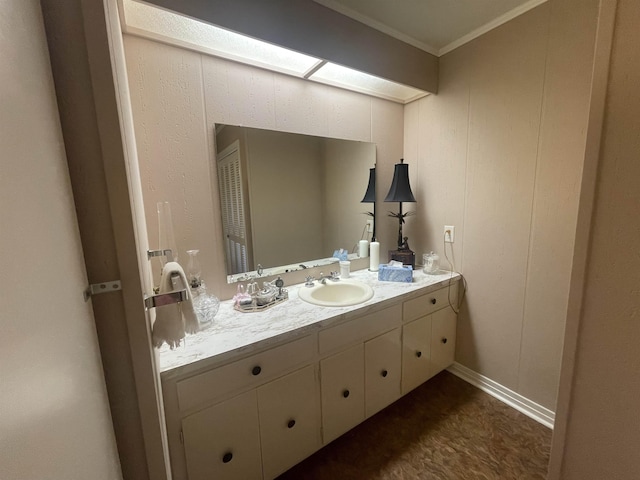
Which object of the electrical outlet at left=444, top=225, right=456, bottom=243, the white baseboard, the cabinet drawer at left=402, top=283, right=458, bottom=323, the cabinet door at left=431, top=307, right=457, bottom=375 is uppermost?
the electrical outlet at left=444, top=225, right=456, bottom=243

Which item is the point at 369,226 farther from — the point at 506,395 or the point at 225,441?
the point at 225,441

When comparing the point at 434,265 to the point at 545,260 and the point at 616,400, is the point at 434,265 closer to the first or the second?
the point at 545,260

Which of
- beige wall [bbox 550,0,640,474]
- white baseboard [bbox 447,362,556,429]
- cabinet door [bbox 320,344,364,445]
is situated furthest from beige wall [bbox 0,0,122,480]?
white baseboard [bbox 447,362,556,429]

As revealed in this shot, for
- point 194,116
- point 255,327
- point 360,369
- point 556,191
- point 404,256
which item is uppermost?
point 194,116

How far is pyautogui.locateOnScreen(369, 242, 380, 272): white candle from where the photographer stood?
1.93 meters

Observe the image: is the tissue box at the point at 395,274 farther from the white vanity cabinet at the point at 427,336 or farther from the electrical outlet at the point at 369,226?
the electrical outlet at the point at 369,226

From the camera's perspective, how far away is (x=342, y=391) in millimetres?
1329

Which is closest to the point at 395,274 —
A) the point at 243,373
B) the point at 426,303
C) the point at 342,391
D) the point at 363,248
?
the point at 426,303

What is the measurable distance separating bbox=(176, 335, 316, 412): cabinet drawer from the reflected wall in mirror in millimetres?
555

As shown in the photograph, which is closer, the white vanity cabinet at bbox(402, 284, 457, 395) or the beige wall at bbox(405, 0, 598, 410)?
the beige wall at bbox(405, 0, 598, 410)

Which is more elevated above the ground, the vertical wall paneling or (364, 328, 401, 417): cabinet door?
the vertical wall paneling

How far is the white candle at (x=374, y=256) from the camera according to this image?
1.93 metres

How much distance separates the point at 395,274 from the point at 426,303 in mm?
265

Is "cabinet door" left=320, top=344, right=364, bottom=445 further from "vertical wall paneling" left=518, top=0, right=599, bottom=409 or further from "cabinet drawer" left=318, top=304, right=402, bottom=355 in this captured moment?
"vertical wall paneling" left=518, top=0, right=599, bottom=409
